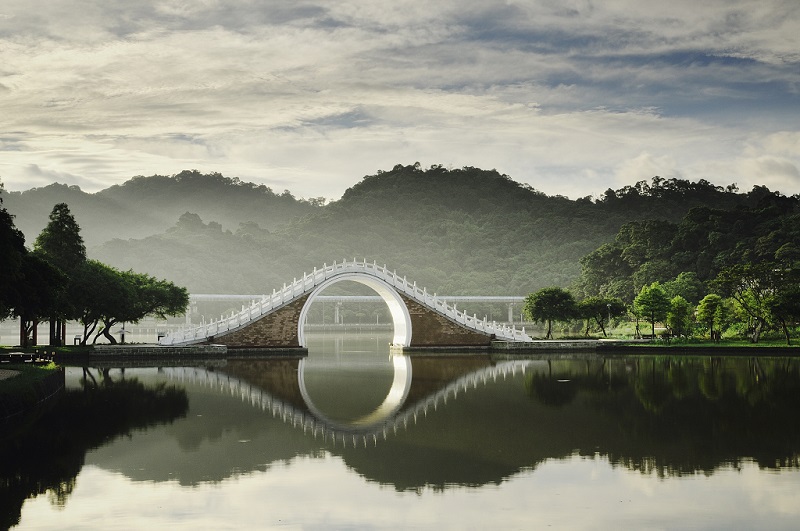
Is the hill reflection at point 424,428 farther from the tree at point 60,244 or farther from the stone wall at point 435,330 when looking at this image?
the stone wall at point 435,330

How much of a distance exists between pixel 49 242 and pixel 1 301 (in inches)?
563

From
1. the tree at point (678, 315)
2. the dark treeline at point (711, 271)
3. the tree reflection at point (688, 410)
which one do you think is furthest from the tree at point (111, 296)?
the tree at point (678, 315)

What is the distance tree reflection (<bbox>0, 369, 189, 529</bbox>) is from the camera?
46.9ft

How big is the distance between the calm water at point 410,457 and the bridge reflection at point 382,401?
0.14 meters

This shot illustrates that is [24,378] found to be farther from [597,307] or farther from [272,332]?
[597,307]

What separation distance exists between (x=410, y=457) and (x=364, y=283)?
32406 millimetres

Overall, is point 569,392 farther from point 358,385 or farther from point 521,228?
point 521,228

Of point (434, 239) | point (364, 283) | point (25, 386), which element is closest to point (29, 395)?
point (25, 386)

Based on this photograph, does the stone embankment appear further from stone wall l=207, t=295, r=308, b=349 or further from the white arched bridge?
the white arched bridge

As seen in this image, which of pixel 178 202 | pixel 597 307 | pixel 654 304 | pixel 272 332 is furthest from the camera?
pixel 178 202

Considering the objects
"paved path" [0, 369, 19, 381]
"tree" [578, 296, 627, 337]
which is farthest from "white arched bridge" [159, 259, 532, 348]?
"paved path" [0, 369, 19, 381]

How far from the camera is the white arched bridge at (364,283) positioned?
45.8m

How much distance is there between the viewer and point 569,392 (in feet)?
90.1

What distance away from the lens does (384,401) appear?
2580 cm
